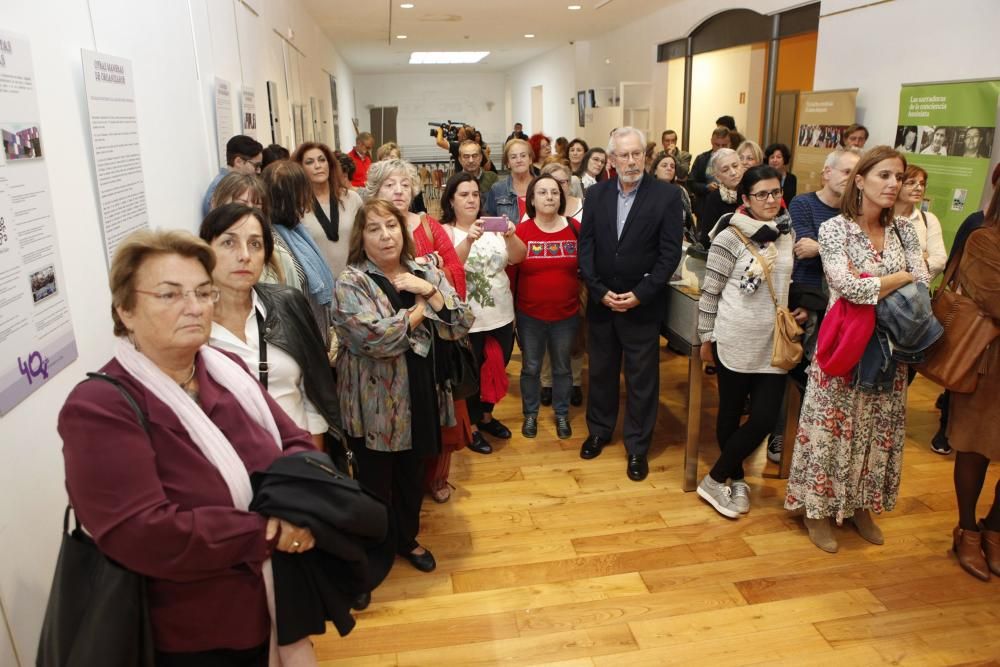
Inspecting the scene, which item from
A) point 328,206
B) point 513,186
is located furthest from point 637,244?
point 328,206

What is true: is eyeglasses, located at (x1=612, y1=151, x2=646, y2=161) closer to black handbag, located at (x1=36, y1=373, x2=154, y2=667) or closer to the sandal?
the sandal

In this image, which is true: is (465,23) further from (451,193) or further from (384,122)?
(451,193)

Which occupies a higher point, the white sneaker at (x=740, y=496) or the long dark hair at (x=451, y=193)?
the long dark hair at (x=451, y=193)

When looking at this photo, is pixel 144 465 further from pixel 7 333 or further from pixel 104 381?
pixel 7 333

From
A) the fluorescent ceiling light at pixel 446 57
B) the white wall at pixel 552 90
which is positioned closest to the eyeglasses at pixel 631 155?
the white wall at pixel 552 90

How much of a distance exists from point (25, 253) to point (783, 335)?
2.71 meters

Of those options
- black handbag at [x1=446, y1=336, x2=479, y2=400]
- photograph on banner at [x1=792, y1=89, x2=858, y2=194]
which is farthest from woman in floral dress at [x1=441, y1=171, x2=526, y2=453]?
photograph on banner at [x1=792, y1=89, x2=858, y2=194]

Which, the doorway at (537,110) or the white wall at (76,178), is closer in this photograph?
the white wall at (76,178)

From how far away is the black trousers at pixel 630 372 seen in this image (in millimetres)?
3627

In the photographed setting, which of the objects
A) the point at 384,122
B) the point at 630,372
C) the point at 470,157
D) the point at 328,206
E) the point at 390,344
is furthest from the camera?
the point at 384,122

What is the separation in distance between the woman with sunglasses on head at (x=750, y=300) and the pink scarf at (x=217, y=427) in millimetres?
2185

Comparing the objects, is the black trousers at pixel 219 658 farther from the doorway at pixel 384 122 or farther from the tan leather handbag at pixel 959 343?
the doorway at pixel 384 122

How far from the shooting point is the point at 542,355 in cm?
421

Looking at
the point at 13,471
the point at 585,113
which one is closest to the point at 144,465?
the point at 13,471
